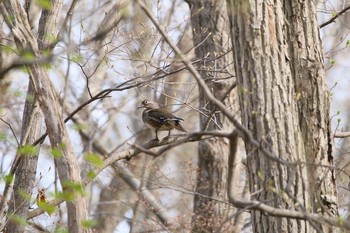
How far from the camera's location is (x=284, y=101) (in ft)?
19.3

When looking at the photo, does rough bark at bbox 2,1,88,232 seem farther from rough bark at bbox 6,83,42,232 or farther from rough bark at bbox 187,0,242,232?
rough bark at bbox 187,0,242,232

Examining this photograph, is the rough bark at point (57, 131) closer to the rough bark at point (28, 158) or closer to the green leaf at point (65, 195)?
the green leaf at point (65, 195)

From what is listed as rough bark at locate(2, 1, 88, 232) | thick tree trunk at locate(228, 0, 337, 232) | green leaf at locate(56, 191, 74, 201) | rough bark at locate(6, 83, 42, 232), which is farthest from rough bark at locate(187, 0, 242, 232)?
green leaf at locate(56, 191, 74, 201)

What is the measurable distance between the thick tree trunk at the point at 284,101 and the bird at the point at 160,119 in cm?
289

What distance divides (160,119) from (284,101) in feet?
11.3

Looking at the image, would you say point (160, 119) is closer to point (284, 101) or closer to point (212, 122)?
point (212, 122)

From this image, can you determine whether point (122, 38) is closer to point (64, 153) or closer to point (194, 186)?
point (64, 153)

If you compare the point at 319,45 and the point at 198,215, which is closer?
the point at 319,45

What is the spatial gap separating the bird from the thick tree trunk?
9.48 ft

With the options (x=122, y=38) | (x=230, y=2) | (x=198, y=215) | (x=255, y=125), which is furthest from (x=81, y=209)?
(x=198, y=215)

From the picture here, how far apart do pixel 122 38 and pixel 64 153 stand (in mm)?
2662

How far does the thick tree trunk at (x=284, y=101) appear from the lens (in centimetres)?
576

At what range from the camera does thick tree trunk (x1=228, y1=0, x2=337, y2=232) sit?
5.76 m

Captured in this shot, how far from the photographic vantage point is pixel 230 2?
19.7 ft
